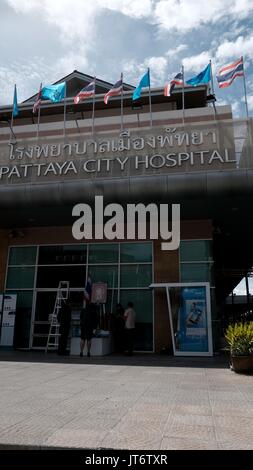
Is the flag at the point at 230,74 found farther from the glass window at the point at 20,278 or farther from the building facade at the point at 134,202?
the glass window at the point at 20,278

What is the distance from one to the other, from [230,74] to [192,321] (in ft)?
32.1

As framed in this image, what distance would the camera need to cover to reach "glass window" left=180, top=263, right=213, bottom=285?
14836 millimetres

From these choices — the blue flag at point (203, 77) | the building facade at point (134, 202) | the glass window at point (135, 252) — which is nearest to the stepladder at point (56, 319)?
the building facade at point (134, 202)

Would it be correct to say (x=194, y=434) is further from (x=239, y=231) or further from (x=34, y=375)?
(x=239, y=231)

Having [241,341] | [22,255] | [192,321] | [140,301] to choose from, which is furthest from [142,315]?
[241,341]

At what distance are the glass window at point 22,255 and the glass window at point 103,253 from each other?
2.49 m

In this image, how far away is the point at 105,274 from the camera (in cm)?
1591

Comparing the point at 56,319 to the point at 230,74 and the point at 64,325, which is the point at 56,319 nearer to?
the point at 64,325

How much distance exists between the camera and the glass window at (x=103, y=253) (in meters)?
16.0

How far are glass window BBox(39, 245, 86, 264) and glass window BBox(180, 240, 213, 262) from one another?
13.1 feet

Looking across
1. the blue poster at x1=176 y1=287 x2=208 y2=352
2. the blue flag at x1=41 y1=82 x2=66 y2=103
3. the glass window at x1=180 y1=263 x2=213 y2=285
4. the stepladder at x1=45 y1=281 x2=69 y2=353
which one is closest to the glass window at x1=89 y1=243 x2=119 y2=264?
the stepladder at x1=45 y1=281 x2=69 y2=353

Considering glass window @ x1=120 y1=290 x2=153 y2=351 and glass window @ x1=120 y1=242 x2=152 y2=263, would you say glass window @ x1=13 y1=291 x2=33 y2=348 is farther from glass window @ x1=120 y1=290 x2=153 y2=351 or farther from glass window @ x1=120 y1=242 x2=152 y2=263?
glass window @ x1=120 y1=242 x2=152 y2=263

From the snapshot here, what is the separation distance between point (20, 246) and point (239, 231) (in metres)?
9.32

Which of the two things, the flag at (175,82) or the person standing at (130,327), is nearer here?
the person standing at (130,327)
